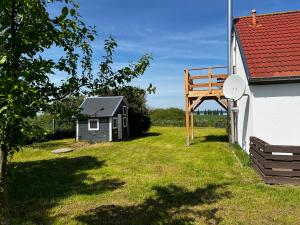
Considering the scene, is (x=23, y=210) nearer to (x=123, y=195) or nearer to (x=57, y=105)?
(x=123, y=195)

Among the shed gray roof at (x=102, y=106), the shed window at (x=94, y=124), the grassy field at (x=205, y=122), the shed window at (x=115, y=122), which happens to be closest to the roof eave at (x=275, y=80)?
the shed gray roof at (x=102, y=106)

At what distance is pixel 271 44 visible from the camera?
14.6 m

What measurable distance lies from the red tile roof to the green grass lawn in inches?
158

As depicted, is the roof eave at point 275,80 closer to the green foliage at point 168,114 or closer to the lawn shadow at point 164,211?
the lawn shadow at point 164,211

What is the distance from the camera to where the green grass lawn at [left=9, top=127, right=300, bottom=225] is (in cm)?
705

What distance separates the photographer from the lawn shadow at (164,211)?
6855 millimetres

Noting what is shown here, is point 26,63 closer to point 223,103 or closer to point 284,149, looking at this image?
point 284,149

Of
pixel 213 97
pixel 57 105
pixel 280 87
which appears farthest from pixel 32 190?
pixel 213 97

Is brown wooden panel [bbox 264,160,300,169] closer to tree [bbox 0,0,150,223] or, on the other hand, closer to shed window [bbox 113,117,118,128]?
tree [bbox 0,0,150,223]

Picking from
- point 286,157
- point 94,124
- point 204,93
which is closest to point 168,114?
point 94,124

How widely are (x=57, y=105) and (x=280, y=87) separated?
394 inches

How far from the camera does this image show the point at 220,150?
17578 millimetres

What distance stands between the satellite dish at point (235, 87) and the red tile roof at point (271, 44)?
784 mm

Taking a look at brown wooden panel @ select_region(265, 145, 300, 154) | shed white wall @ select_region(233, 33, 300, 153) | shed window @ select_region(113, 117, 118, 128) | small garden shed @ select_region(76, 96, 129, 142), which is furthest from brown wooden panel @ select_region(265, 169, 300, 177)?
shed window @ select_region(113, 117, 118, 128)
